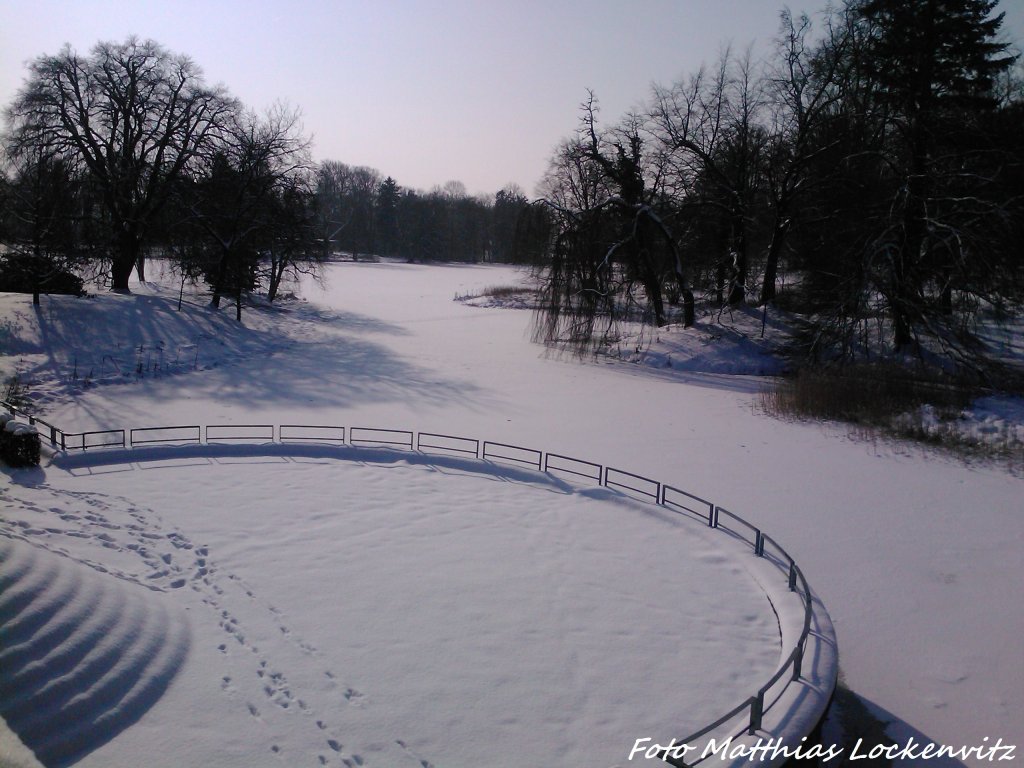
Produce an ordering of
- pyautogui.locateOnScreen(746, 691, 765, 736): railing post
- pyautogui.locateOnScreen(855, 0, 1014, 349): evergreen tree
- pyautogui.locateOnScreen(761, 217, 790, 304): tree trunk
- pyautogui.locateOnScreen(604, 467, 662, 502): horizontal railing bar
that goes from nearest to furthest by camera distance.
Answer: pyautogui.locateOnScreen(746, 691, 765, 736): railing post
pyautogui.locateOnScreen(604, 467, 662, 502): horizontal railing bar
pyautogui.locateOnScreen(855, 0, 1014, 349): evergreen tree
pyautogui.locateOnScreen(761, 217, 790, 304): tree trunk

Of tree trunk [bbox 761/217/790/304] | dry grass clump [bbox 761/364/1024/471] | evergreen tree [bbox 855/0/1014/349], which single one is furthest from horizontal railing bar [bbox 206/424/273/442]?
tree trunk [bbox 761/217/790/304]

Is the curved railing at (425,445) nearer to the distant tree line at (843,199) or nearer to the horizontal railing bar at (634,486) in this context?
the horizontal railing bar at (634,486)

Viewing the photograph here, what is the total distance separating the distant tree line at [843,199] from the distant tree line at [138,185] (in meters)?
4.99

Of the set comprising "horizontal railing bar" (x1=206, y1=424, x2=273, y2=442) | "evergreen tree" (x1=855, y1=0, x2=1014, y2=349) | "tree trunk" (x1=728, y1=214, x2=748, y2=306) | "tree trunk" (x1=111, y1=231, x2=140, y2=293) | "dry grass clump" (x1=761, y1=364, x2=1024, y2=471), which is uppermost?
"evergreen tree" (x1=855, y1=0, x2=1014, y2=349)

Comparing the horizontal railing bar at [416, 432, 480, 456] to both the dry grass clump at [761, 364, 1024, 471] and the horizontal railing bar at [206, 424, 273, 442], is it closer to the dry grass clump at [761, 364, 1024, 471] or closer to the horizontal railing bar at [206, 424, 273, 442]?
the horizontal railing bar at [206, 424, 273, 442]

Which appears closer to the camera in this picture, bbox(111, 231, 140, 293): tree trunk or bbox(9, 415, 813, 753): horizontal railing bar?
bbox(9, 415, 813, 753): horizontal railing bar

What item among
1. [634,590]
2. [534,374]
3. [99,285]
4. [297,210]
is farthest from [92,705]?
[297,210]

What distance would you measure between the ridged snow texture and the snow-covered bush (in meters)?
5.61

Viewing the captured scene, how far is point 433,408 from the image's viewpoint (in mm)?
21547

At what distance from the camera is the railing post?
6.75 meters

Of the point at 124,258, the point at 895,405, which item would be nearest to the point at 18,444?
the point at 895,405

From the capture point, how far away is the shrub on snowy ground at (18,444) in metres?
13.9

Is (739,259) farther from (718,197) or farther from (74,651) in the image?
(74,651)

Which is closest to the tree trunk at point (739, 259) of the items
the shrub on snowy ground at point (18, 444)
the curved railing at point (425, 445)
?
the curved railing at point (425, 445)
